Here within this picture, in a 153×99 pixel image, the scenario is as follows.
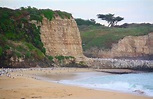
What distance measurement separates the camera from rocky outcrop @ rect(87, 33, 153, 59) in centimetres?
5112

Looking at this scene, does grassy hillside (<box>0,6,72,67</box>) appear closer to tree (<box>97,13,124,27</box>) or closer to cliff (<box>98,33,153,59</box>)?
cliff (<box>98,33,153,59</box>)

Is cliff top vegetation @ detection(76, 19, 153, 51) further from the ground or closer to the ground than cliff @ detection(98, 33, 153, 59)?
further from the ground

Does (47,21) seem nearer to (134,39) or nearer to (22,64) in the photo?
(22,64)

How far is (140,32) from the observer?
5553 centimetres

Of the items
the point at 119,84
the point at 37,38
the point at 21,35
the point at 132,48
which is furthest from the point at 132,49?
the point at 119,84

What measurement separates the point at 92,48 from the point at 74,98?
41.2 metres

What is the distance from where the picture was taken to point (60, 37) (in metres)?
36.8

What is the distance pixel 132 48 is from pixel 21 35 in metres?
24.3

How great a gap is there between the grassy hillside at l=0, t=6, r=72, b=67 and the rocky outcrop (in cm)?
1620

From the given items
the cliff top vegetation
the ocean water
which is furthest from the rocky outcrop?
the ocean water

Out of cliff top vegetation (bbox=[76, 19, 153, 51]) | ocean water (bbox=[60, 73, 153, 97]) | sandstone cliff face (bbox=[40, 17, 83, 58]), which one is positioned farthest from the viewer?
cliff top vegetation (bbox=[76, 19, 153, 51])

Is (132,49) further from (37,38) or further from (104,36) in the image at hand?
(37,38)

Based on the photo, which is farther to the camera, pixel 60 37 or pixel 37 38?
pixel 60 37

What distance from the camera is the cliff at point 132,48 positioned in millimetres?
51156
